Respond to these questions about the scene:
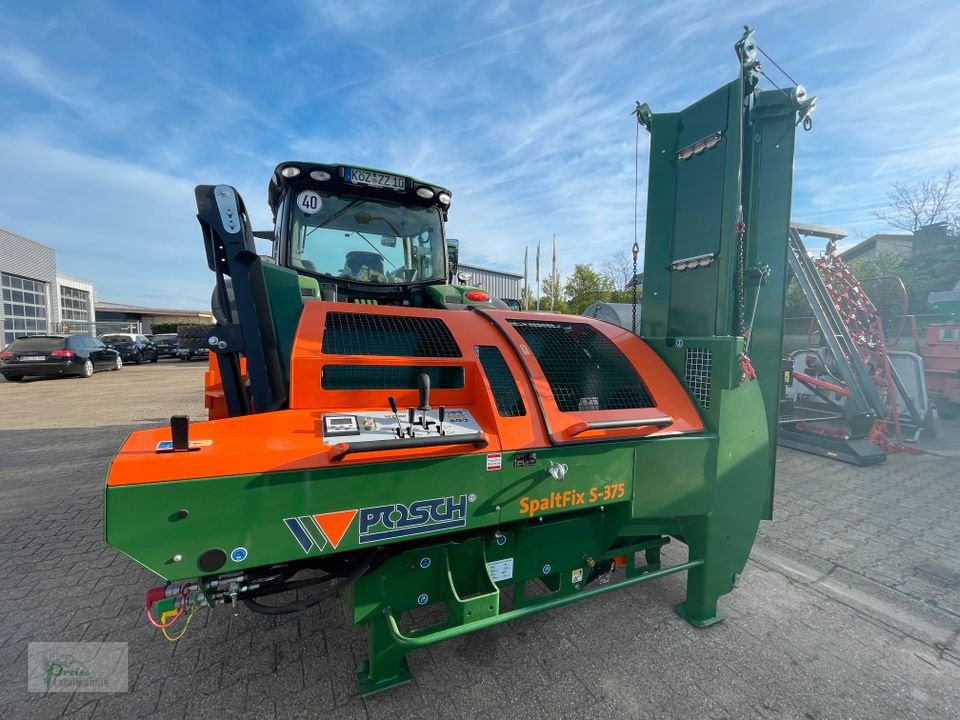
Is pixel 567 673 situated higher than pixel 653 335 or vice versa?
pixel 653 335

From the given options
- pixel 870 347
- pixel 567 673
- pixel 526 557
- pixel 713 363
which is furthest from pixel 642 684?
pixel 870 347

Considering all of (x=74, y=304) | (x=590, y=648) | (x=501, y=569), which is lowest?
(x=590, y=648)

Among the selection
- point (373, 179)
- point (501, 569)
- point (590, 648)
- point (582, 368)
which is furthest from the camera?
point (373, 179)

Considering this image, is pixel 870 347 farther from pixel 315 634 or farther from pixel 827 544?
pixel 315 634

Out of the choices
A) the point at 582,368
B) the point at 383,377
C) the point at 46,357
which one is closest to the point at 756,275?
the point at 582,368

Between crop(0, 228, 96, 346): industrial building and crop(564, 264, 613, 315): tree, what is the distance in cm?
2657

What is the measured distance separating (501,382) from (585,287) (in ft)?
83.3

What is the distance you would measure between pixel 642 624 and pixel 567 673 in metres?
0.61

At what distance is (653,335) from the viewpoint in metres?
2.81

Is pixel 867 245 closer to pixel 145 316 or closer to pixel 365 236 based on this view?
pixel 365 236

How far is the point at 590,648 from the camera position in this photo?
224 cm

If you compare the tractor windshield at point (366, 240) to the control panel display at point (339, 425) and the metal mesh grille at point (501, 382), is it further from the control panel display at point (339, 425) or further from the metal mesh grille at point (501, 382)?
the control panel display at point (339, 425)

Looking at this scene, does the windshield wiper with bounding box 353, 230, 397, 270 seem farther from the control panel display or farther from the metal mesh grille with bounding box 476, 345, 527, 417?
the control panel display

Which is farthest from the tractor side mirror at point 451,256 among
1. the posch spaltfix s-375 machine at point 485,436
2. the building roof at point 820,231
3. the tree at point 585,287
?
the tree at point 585,287
